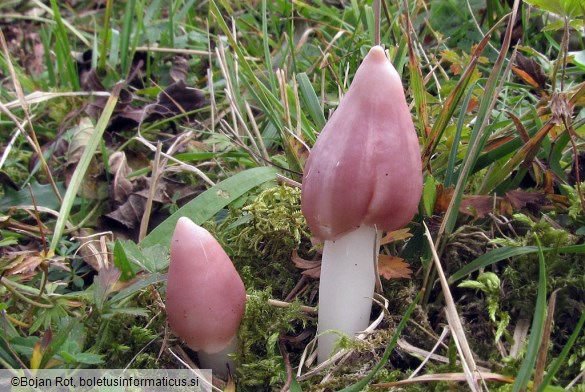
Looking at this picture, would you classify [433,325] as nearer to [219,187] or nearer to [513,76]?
[219,187]

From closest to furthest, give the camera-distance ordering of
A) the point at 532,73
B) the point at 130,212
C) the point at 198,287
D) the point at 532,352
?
the point at 532,352 < the point at 198,287 < the point at 532,73 < the point at 130,212

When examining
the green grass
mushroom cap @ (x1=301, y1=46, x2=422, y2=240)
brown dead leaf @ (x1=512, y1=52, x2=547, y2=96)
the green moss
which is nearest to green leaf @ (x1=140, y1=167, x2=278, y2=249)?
the green grass

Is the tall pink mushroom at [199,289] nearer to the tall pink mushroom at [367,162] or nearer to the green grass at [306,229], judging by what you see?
the green grass at [306,229]

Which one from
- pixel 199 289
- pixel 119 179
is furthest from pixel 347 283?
pixel 119 179

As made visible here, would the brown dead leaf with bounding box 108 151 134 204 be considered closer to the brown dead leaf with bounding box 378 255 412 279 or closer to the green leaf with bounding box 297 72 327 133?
the green leaf with bounding box 297 72 327 133

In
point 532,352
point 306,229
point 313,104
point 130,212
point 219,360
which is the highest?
point 313,104

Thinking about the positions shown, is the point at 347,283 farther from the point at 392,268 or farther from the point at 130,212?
the point at 130,212

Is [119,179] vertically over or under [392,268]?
under
